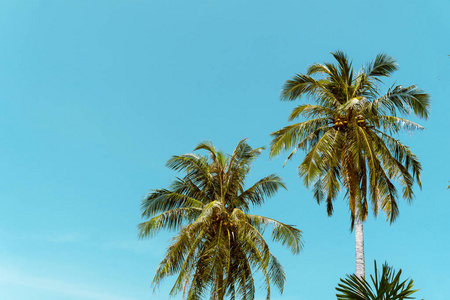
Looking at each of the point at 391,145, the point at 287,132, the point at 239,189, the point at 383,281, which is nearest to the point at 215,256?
the point at 239,189

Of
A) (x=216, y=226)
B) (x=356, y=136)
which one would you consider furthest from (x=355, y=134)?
(x=216, y=226)

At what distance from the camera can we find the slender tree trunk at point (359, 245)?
55.8 feet

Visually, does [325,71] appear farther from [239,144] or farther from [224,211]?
[224,211]

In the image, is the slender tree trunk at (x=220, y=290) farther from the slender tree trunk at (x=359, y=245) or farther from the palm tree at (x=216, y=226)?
the slender tree trunk at (x=359, y=245)

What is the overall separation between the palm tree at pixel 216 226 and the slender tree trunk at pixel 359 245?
3351mm

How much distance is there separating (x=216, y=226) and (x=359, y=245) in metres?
6.62

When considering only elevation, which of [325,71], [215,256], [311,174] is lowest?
[215,256]

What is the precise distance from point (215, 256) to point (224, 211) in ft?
7.87

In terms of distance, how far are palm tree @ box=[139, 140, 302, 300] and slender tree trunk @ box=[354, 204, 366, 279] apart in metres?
3.35

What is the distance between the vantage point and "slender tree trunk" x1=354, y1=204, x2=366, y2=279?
55.8ft

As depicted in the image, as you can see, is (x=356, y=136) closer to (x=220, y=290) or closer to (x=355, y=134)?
(x=355, y=134)

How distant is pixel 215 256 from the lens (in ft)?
63.5

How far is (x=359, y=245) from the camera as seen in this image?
1748 centimetres

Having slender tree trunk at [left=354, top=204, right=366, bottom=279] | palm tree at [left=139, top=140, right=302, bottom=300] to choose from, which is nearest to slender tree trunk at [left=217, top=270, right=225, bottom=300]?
palm tree at [left=139, top=140, right=302, bottom=300]
